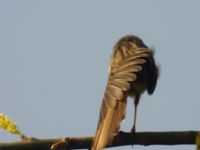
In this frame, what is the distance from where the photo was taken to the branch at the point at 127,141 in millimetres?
3227

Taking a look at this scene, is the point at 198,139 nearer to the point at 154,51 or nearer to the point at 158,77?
the point at 158,77

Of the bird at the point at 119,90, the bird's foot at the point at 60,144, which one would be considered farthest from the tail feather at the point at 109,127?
the bird's foot at the point at 60,144

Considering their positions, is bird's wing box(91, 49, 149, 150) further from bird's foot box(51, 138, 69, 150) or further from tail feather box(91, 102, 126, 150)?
bird's foot box(51, 138, 69, 150)

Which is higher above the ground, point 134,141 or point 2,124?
point 2,124

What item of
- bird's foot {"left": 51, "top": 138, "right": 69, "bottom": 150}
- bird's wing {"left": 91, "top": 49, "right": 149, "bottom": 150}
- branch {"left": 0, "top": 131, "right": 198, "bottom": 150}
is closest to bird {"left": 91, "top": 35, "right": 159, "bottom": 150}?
bird's wing {"left": 91, "top": 49, "right": 149, "bottom": 150}

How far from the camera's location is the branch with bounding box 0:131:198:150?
10.6 feet

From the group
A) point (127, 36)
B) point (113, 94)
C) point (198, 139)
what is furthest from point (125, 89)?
point (127, 36)

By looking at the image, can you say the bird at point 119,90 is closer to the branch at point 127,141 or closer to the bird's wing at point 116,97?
the bird's wing at point 116,97

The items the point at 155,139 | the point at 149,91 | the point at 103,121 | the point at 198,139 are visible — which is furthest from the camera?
the point at 149,91

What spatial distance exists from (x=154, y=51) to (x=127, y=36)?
86 cm

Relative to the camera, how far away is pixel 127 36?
6.94 metres

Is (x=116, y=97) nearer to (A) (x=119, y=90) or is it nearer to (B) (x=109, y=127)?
(A) (x=119, y=90)

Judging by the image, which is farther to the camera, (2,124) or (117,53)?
(117,53)

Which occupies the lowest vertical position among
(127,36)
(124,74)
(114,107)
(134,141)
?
(134,141)
